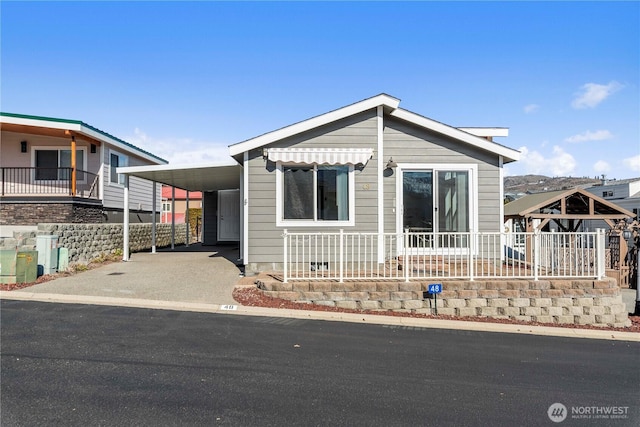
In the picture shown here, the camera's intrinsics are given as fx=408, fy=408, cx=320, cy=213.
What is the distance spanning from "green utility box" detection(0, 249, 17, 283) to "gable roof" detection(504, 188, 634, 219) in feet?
41.4

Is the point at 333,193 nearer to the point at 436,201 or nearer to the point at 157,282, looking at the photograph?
→ the point at 436,201

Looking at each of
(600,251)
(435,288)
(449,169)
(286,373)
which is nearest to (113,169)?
(449,169)

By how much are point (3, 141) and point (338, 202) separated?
13767 mm

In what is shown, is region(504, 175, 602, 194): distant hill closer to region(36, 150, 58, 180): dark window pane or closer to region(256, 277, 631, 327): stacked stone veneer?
region(256, 277, 631, 327): stacked stone veneer

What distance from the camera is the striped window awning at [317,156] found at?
9023mm

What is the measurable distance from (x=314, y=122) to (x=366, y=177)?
1.72 metres

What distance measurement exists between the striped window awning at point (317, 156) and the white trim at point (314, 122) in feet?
0.97

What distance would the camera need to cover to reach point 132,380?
3.89 meters

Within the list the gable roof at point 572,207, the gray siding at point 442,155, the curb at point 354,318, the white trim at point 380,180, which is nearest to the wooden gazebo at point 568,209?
→ the gable roof at point 572,207

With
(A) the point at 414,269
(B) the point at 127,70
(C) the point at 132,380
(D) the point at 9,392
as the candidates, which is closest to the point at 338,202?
(A) the point at 414,269

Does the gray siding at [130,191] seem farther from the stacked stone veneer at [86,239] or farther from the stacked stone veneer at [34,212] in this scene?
the stacked stone veneer at [34,212]

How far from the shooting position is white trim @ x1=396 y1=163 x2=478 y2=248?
9727 mm

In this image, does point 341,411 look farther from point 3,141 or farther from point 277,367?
point 3,141

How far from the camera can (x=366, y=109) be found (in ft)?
30.7
